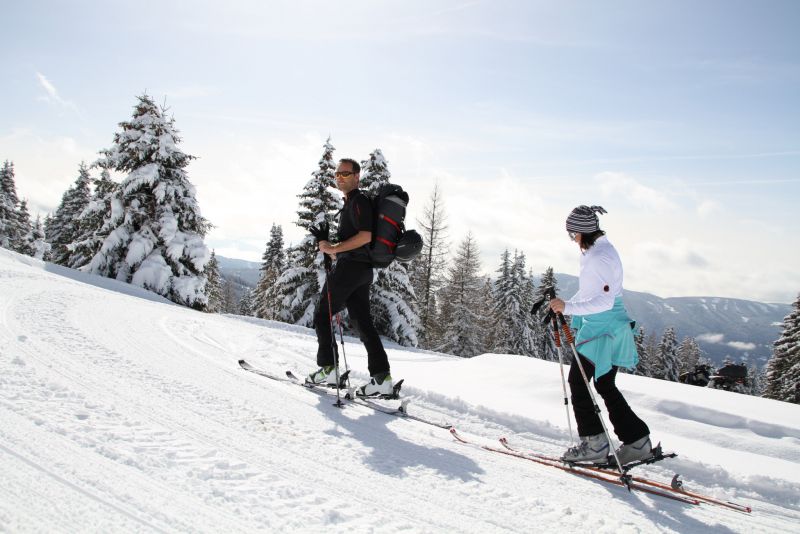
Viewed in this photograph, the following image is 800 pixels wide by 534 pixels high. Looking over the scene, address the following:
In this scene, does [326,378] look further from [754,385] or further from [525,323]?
[754,385]

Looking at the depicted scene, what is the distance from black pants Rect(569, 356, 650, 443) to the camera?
12.5 feet

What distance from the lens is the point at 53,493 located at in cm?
227

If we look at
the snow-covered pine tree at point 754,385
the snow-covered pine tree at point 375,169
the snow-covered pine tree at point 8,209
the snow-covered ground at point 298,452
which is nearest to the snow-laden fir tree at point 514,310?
the snow-covered pine tree at point 375,169

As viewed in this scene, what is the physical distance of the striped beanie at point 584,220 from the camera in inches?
151

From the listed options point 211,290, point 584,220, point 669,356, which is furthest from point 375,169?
point 669,356

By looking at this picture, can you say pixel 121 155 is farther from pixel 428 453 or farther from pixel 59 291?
pixel 428 453

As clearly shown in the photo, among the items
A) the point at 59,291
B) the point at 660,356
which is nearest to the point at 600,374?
the point at 59,291

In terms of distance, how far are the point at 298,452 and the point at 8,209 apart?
1629 inches

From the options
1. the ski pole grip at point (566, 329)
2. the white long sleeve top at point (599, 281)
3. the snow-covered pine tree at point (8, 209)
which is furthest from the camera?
the snow-covered pine tree at point (8, 209)

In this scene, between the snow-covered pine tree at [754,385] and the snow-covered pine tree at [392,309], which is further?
the snow-covered pine tree at [754,385]

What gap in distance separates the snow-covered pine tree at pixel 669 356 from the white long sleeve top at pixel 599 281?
184ft

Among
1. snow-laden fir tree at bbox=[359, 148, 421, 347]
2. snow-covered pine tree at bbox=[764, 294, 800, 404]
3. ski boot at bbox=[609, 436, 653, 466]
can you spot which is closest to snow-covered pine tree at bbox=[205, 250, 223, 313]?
snow-laden fir tree at bbox=[359, 148, 421, 347]

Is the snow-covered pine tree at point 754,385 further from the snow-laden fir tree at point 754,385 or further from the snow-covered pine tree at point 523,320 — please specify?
the snow-covered pine tree at point 523,320

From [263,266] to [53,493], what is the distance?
47.4 metres
